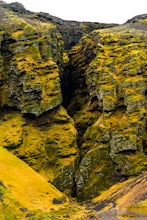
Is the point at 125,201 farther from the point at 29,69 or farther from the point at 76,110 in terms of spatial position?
the point at 76,110

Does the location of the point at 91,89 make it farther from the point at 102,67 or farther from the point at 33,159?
the point at 33,159

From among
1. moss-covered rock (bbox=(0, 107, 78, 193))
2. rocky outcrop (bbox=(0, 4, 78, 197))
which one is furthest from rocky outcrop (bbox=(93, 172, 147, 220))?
rocky outcrop (bbox=(0, 4, 78, 197))

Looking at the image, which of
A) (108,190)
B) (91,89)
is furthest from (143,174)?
(91,89)

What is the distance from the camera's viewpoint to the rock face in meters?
112

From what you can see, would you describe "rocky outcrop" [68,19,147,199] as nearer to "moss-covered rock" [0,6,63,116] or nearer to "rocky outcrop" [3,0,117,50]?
"moss-covered rock" [0,6,63,116]

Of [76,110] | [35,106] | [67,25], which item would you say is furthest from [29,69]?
[67,25]

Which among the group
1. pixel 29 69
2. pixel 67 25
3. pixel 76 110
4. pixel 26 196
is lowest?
pixel 26 196

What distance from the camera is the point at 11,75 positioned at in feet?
431

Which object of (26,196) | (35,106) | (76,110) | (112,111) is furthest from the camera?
(76,110)

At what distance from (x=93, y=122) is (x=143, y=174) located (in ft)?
118

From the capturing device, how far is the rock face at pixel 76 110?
112 meters

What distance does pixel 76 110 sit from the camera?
152m

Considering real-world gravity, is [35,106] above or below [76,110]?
above

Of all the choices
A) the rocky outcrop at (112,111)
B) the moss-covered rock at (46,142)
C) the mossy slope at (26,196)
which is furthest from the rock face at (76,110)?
the mossy slope at (26,196)
